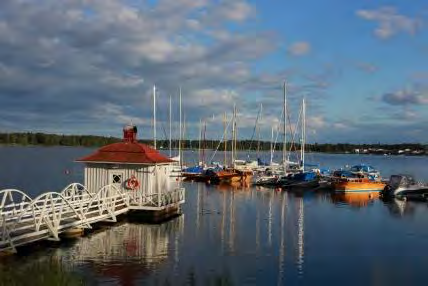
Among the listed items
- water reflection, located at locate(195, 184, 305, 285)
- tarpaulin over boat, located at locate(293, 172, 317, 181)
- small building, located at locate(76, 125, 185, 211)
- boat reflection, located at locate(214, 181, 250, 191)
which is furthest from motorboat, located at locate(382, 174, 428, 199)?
small building, located at locate(76, 125, 185, 211)

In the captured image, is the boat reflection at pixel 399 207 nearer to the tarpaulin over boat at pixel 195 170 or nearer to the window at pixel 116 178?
the window at pixel 116 178

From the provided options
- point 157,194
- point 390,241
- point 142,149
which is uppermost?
point 142,149

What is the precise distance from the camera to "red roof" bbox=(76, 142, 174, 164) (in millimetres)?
30578

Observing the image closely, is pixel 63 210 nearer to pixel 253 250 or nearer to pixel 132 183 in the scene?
pixel 132 183

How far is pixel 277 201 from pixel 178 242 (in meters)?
24.8

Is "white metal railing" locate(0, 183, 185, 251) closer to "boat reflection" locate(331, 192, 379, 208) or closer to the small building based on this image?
the small building

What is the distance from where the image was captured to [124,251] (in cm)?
2275

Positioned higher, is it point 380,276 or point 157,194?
point 157,194

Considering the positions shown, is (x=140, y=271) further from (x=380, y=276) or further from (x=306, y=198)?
(x=306, y=198)

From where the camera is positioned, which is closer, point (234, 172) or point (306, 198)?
point (306, 198)

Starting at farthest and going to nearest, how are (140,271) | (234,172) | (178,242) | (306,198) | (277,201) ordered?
1. (234,172)
2. (306,198)
3. (277,201)
4. (178,242)
5. (140,271)

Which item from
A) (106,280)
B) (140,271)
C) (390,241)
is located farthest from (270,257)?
(390,241)

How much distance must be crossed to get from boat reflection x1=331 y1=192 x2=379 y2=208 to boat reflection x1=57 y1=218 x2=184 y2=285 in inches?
1043

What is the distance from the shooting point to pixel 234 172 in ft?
236
